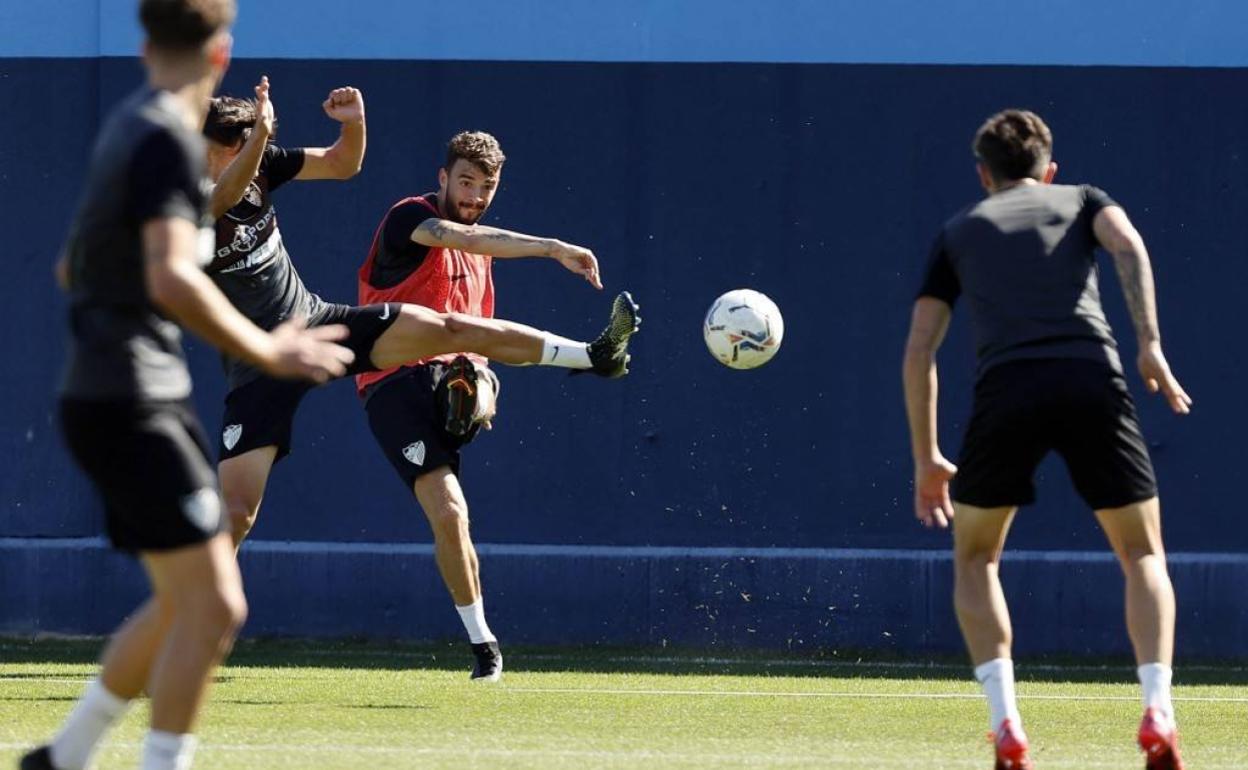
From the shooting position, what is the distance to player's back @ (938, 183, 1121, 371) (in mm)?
5965

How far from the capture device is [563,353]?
8.76m

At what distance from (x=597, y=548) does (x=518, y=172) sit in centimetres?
213

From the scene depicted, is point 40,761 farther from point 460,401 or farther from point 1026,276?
point 460,401

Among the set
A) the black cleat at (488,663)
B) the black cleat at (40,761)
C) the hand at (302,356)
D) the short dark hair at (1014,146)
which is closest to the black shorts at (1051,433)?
the short dark hair at (1014,146)

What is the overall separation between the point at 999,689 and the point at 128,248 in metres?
2.78

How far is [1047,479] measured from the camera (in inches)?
442

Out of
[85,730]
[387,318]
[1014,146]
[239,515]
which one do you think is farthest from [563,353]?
[85,730]

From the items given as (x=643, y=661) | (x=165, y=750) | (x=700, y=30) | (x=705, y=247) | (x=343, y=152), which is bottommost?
(x=643, y=661)

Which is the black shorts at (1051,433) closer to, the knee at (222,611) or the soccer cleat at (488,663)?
the knee at (222,611)

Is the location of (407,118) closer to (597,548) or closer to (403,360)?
(597,548)

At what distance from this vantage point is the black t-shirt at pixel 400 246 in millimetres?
9031

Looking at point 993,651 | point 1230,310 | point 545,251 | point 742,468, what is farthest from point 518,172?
point 993,651

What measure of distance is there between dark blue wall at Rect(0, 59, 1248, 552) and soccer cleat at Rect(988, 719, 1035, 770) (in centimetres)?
553

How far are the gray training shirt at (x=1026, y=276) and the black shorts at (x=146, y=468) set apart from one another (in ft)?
7.89
